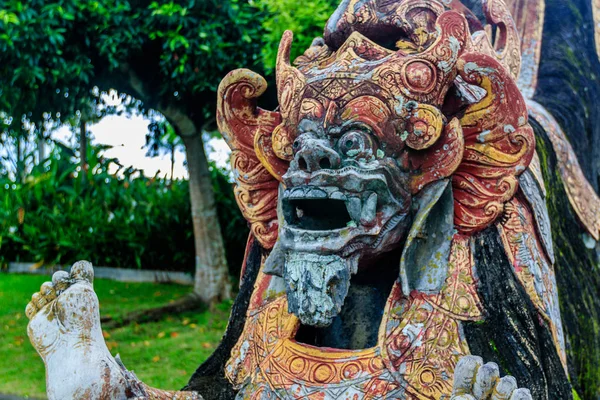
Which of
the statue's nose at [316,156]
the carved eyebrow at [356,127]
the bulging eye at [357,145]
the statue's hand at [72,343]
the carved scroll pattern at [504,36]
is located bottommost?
the statue's hand at [72,343]

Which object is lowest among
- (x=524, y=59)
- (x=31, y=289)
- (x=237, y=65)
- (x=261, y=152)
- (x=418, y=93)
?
(x=31, y=289)

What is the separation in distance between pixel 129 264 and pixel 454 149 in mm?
8574

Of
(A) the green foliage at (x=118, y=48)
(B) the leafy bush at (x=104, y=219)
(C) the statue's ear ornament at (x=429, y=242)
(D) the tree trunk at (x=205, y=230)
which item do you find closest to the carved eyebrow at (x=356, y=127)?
(C) the statue's ear ornament at (x=429, y=242)

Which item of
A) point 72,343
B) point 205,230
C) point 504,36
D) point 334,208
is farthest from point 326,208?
Result: point 205,230

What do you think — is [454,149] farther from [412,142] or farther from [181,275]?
[181,275]

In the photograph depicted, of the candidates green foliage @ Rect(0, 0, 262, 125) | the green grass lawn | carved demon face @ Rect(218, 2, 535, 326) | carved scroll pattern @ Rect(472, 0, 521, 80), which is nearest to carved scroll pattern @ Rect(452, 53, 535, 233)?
carved demon face @ Rect(218, 2, 535, 326)

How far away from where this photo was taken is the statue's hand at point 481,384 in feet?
6.06

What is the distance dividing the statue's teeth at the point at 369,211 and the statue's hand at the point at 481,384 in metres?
0.46

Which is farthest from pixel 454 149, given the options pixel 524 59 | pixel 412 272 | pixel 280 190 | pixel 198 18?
pixel 198 18

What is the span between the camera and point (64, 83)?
258 inches

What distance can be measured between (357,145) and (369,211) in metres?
0.18

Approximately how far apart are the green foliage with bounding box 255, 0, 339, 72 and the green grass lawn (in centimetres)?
255

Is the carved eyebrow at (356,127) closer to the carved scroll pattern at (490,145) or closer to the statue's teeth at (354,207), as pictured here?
the statue's teeth at (354,207)

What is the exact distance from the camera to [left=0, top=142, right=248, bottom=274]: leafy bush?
10.1 meters
